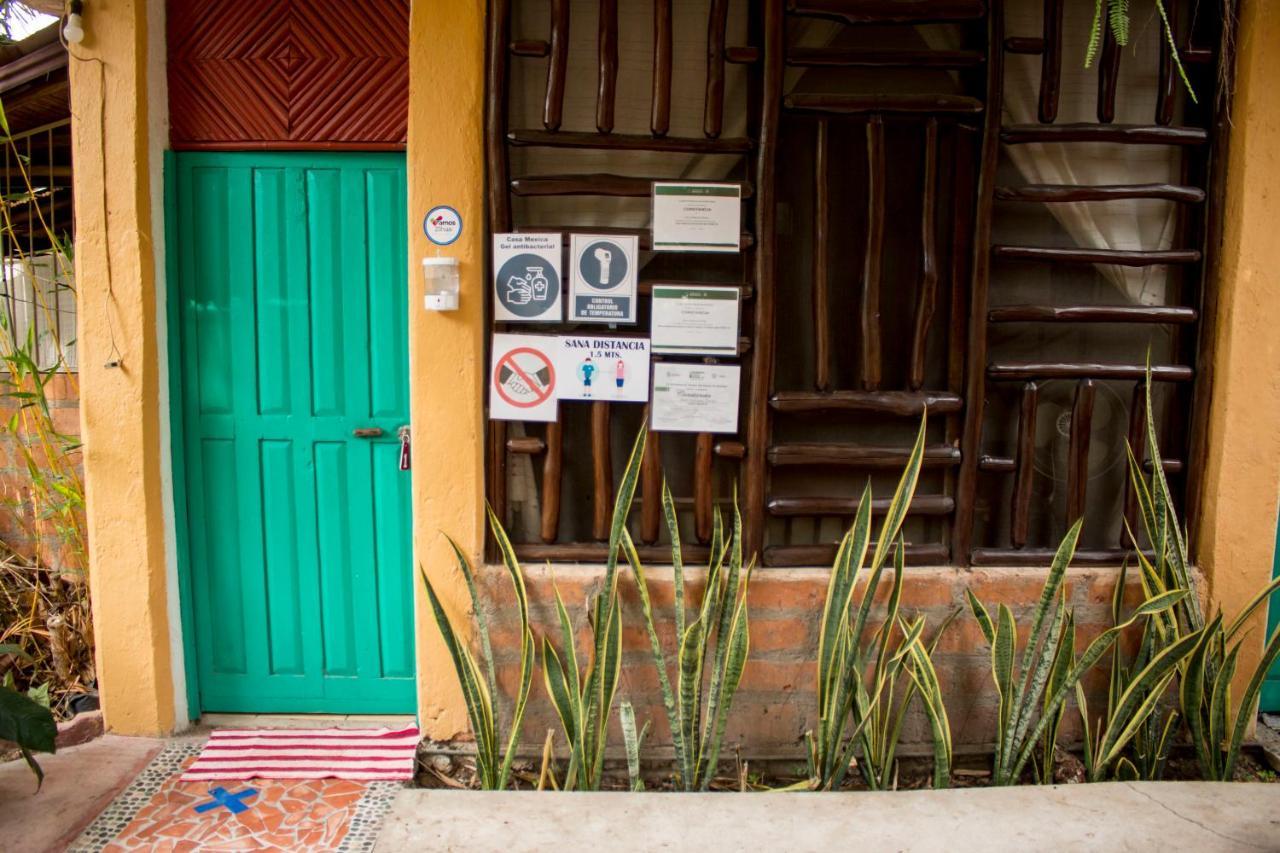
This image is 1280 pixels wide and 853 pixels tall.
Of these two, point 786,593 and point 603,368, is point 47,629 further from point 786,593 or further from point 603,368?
point 786,593

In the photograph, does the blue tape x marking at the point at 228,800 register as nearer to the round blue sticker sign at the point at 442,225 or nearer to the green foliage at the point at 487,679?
the green foliage at the point at 487,679

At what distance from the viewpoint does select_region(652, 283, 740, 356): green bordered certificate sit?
2.49 metres

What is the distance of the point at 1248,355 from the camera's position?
2525 mm

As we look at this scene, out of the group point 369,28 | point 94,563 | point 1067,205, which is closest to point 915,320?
point 1067,205

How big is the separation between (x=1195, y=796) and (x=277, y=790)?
2651 mm

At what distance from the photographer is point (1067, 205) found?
2607 mm

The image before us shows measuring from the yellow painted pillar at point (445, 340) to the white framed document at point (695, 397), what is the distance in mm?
578

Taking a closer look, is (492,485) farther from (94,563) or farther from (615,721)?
(94,563)

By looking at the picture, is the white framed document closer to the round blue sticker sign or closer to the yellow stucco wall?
the yellow stucco wall

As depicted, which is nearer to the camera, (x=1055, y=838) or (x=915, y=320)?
(x=1055, y=838)

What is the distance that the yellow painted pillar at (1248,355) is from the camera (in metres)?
2.48

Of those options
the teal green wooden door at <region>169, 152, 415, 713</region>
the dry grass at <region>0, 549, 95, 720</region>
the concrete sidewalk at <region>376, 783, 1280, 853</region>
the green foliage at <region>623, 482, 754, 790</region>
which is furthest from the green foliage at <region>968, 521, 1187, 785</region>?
the dry grass at <region>0, 549, 95, 720</region>

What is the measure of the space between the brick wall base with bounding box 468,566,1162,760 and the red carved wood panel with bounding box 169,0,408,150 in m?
1.61

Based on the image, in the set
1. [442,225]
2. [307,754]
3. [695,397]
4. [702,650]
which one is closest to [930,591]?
[702,650]
